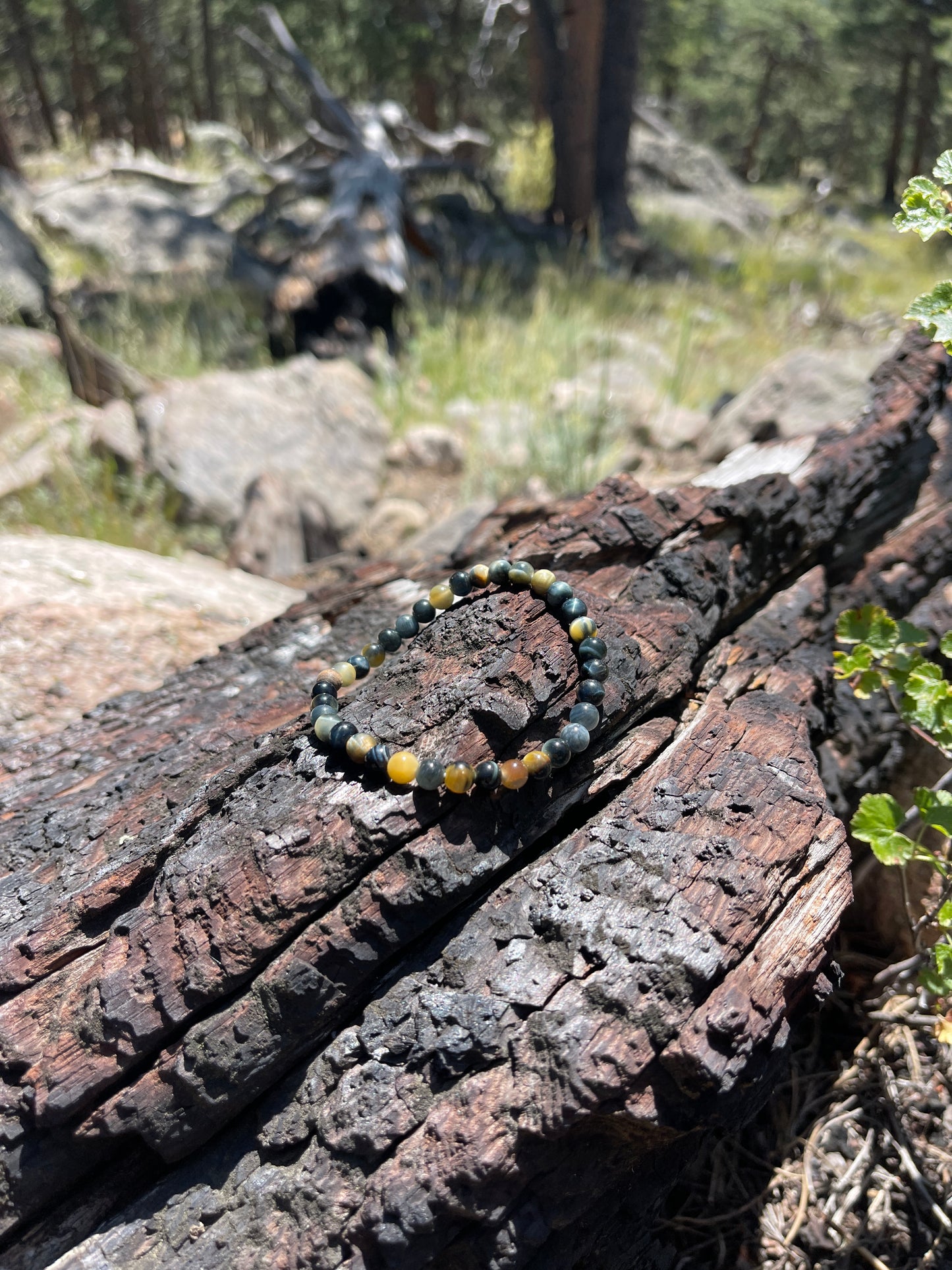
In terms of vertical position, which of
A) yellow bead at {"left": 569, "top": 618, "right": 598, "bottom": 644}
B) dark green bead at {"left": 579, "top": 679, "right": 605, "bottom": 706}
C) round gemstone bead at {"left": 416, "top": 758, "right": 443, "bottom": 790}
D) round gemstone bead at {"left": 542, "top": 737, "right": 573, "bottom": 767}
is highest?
yellow bead at {"left": 569, "top": 618, "right": 598, "bottom": 644}

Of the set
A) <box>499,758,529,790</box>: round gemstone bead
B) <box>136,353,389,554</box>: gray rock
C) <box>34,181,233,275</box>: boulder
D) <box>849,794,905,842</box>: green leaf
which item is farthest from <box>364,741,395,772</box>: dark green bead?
<box>34,181,233,275</box>: boulder

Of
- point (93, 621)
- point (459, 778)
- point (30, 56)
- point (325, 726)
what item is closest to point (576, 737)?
point (459, 778)

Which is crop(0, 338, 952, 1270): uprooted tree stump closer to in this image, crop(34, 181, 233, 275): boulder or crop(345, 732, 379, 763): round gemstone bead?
crop(345, 732, 379, 763): round gemstone bead

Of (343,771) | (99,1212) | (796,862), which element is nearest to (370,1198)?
(99,1212)

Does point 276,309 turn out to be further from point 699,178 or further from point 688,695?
point 699,178

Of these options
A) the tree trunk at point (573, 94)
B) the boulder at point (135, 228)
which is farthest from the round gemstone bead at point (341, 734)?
the boulder at point (135, 228)

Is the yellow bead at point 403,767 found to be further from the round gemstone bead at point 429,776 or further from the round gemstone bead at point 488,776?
the round gemstone bead at point 488,776
